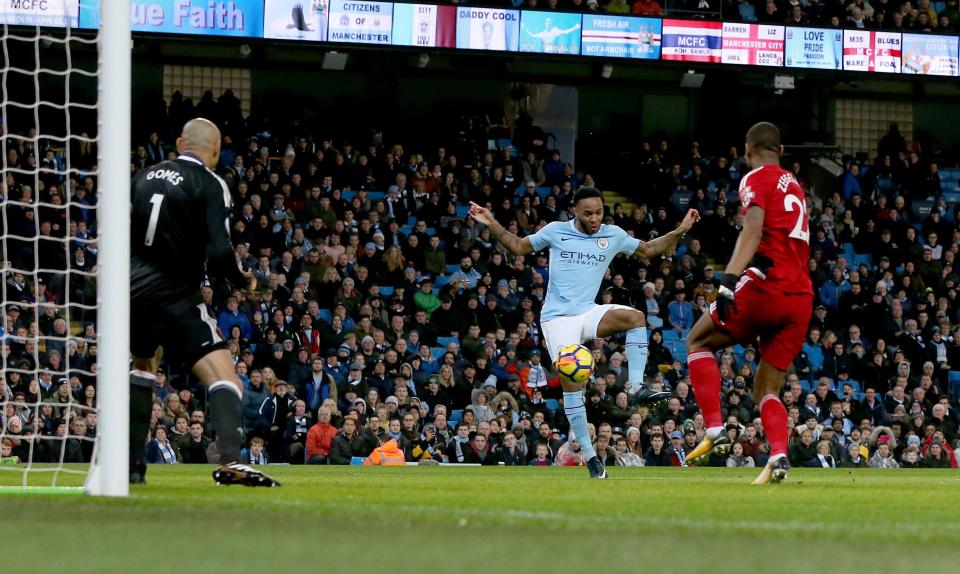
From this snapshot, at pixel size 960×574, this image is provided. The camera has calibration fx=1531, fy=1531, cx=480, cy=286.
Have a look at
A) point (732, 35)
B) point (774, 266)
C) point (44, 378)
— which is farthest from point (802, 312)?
point (732, 35)

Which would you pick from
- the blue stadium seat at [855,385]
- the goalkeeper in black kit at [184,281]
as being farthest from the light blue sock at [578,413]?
the blue stadium seat at [855,385]

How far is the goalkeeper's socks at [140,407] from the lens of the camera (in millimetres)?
9289

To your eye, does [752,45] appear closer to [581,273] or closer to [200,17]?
[200,17]

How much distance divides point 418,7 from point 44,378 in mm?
11365

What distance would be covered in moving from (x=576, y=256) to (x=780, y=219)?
2562 mm

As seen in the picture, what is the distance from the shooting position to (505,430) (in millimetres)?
21891

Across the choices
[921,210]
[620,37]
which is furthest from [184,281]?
[921,210]

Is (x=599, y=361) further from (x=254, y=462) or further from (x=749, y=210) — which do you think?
(x=749, y=210)

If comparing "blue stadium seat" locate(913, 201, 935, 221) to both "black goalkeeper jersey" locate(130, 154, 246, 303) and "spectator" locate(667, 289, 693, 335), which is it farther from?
"black goalkeeper jersey" locate(130, 154, 246, 303)

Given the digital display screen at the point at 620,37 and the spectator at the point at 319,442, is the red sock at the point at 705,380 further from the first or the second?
the digital display screen at the point at 620,37

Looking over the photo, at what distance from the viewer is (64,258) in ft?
69.1

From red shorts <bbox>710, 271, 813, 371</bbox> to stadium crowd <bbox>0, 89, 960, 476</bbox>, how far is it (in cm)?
903

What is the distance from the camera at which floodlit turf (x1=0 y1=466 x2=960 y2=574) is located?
5066 millimetres

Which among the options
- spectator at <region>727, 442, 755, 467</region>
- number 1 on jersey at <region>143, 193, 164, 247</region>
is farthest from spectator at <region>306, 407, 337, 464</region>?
number 1 on jersey at <region>143, 193, 164, 247</region>
